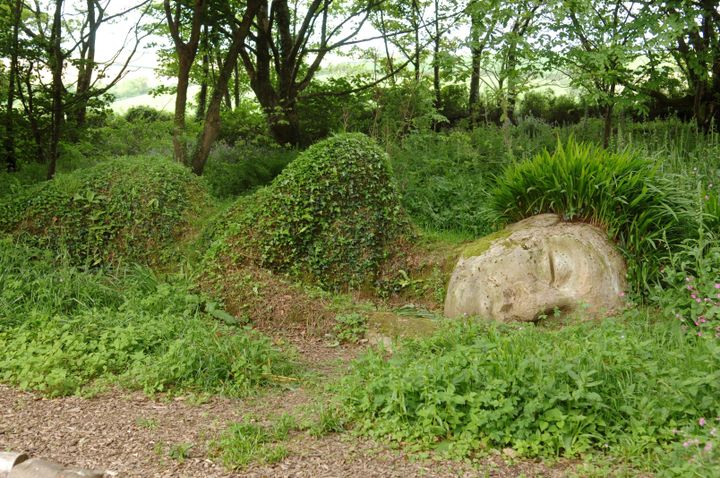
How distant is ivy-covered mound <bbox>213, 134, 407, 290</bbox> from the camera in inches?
287

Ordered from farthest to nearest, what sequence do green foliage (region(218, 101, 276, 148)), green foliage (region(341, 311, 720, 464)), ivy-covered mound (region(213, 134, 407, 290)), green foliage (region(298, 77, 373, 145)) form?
1. green foliage (region(298, 77, 373, 145))
2. green foliage (region(218, 101, 276, 148))
3. ivy-covered mound (region(213, 134, 407, 290))
4. green foliage (region(341, 311, 720, 464))

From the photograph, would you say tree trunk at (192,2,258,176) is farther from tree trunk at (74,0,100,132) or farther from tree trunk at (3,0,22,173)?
tree trunk at (3,0,22,173)

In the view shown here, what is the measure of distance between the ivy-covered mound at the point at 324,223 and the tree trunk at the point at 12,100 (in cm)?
530

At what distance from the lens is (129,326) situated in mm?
5730

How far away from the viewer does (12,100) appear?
11.2 metres

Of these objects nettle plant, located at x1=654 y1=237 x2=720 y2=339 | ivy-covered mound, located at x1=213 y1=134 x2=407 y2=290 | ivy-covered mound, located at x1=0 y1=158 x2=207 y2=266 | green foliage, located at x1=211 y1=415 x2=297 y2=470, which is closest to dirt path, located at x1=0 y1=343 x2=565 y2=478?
green foliage, located at x1=211 y1=415 x2=297 y2=470

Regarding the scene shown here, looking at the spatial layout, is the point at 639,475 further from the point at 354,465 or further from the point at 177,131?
the point at 177,131

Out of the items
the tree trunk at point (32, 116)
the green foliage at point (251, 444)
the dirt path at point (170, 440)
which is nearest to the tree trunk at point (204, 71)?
the tree trunk at point (32, 116)

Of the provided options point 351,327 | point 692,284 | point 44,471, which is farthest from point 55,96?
point 692,284

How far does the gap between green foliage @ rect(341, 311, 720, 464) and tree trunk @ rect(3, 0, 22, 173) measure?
8.50 metres

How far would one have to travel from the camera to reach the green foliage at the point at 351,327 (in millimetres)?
6332

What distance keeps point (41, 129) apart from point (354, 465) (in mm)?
10352

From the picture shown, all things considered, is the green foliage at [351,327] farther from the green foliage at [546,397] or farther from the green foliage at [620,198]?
the green foliage at [620,198]

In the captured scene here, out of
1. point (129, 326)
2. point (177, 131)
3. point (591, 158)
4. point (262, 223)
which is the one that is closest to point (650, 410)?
point (591, 158)
